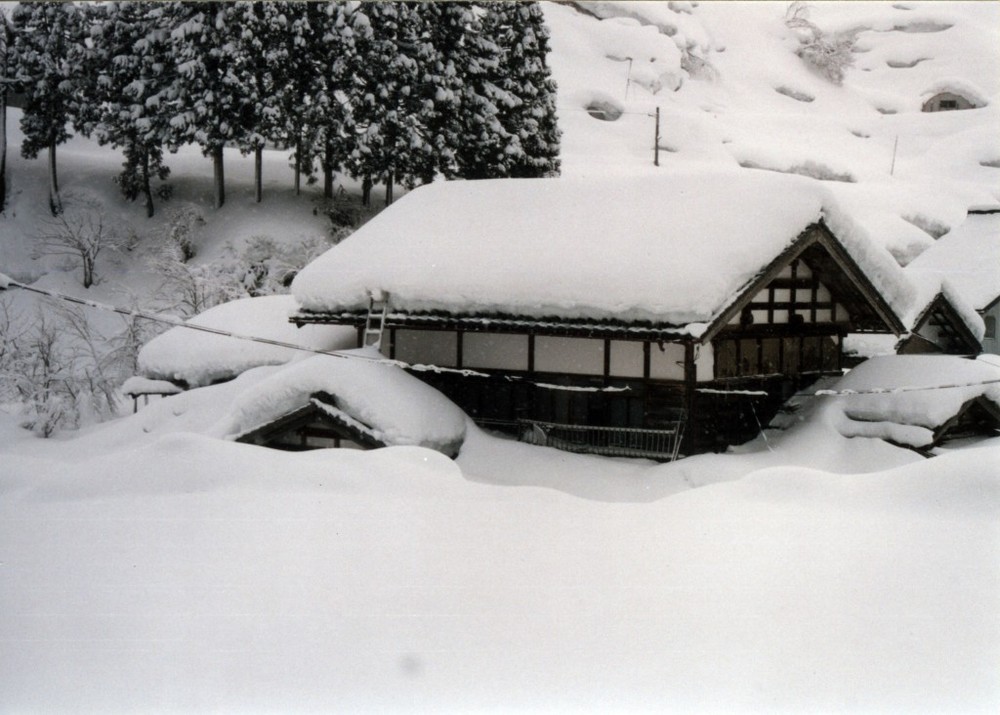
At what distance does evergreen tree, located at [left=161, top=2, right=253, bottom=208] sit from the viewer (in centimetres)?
1959

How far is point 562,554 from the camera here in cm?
510

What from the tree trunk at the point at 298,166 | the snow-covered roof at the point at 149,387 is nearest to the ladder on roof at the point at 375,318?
the snow-covered roof at the point at 149,387

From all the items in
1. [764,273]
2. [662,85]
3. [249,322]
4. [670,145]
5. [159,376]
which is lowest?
[159,376]

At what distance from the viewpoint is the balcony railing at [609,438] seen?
10.9 meters

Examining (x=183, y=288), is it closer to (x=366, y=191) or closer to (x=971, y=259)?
(x=366, y=191)

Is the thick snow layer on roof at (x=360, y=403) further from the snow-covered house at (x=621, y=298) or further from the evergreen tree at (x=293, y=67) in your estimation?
the evergreen tree at (x=293, y=67)

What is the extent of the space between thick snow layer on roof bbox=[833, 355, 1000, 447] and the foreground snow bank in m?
5.46

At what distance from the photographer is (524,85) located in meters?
17.2

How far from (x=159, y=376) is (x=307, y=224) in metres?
11.0

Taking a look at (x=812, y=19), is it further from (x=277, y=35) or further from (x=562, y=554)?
(x=562, y=554)

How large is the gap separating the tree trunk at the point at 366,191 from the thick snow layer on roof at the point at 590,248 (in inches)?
444

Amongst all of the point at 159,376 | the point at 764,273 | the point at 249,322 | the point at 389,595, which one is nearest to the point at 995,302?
the point at 764,273

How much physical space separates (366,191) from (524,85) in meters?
9.93

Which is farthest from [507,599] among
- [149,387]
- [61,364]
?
[61,364]
